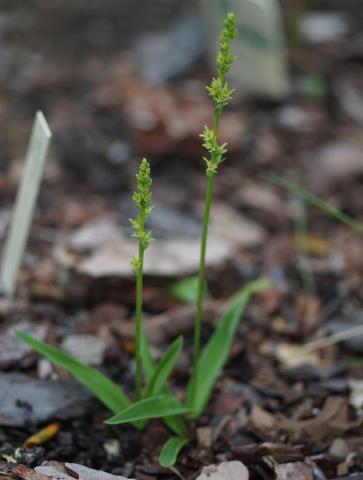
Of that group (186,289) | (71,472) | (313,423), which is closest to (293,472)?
(313,423)

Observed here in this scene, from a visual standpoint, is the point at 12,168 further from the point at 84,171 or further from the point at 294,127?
the point at 294,127

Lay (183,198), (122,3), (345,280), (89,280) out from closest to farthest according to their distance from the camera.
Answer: (89,280) → (345,280) → (183,198) → (122,3)

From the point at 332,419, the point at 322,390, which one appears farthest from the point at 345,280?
the point at 332,419

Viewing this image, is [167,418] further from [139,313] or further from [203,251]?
[203,251]

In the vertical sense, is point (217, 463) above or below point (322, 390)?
below

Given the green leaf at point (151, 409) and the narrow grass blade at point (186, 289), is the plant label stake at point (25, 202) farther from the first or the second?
the green leaf at point (151, 409)

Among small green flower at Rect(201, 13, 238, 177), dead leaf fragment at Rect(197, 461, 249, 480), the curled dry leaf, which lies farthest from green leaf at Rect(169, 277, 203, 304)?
small green flower at Rect(201, 13, 238, 177)

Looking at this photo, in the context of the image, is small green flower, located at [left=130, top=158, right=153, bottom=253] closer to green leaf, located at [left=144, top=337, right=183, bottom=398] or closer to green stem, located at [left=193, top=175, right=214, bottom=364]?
green stem, located at [left=193, top=175, right=214, bottom=364]
